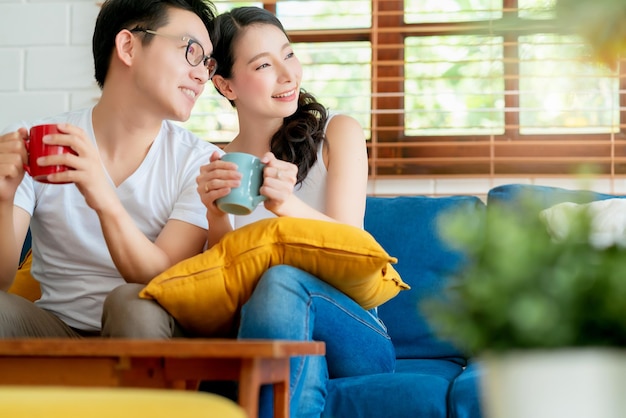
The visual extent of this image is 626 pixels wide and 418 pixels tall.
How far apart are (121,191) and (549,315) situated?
148cm

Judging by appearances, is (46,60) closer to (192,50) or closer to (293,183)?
(192,50)

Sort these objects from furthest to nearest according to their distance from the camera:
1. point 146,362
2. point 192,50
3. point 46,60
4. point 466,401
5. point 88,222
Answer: point 46,60 → point 192,50 → point 88,222 → point 466,401 → point 146,362

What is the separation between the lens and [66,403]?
0.76 m

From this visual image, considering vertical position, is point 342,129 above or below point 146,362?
above

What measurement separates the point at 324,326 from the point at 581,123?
1691mm

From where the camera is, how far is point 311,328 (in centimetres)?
150

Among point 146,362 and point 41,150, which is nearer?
point 146,362

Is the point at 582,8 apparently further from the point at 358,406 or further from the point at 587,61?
the point at 358,406

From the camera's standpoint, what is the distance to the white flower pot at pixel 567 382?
19.3 inches

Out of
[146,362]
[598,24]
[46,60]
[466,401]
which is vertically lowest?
[466,401]

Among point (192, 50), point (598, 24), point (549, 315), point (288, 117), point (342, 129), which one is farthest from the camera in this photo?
point (288, 117)

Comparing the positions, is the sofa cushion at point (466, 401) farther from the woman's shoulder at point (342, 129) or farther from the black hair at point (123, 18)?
the black hair at point (123, 18)

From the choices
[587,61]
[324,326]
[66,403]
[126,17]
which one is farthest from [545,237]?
[126,17]

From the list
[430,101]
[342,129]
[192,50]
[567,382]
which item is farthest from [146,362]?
[430,101]
